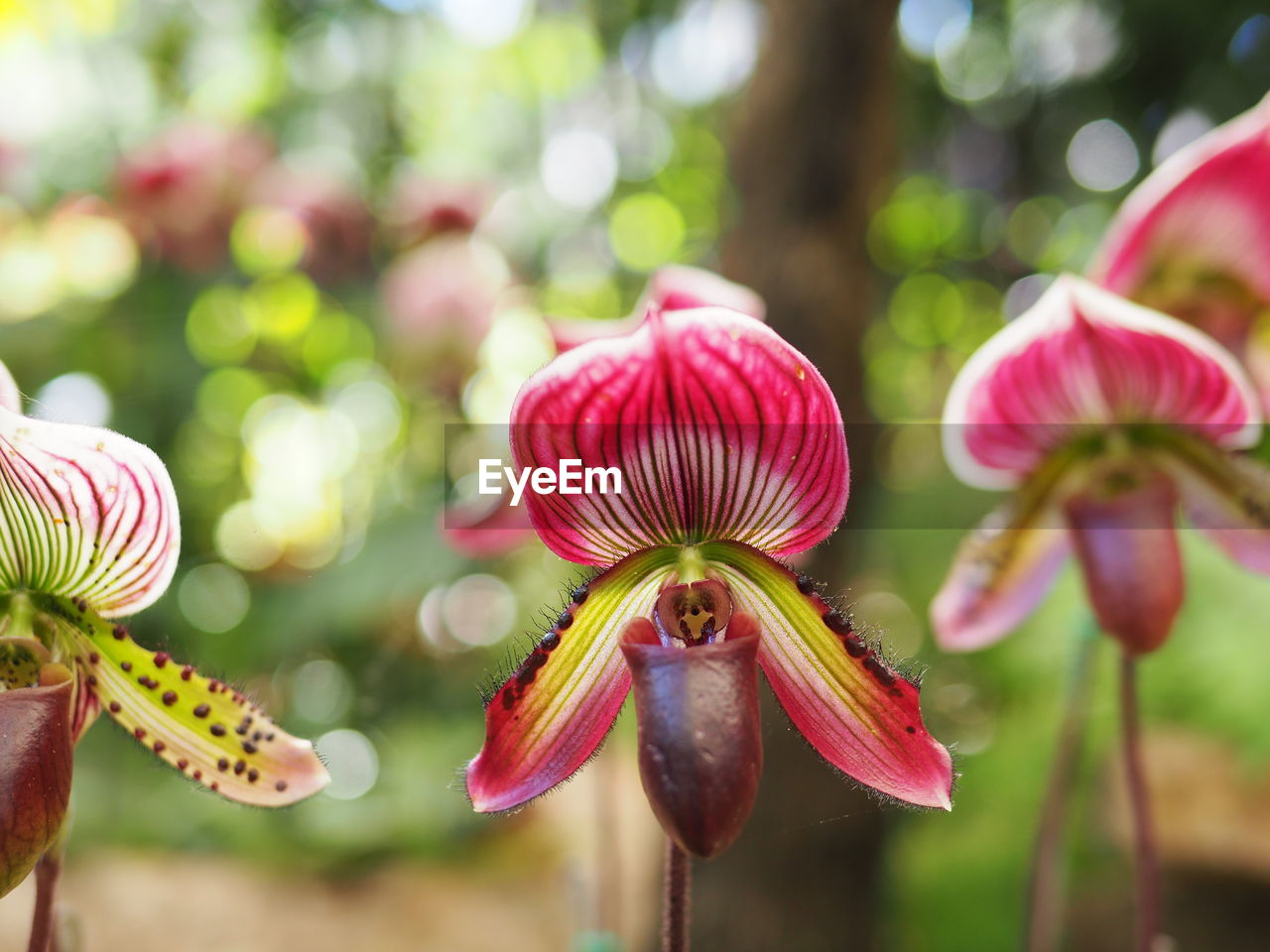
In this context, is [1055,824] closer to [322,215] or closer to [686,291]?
[686,291]

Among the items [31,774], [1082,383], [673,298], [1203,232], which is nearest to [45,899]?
[31,774]

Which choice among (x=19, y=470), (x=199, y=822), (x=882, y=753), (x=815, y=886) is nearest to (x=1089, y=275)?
(x=882, y=753)

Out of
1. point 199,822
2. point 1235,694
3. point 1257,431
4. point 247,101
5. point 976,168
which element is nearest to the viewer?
point 1257,431

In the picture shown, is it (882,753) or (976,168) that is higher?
(976,168)

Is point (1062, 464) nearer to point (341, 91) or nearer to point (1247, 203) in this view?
point (1247, 203)

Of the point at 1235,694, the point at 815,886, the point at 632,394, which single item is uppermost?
the point at 632,394

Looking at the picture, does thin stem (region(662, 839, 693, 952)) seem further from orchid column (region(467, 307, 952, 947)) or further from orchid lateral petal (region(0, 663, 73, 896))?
orchid lateral petal (region(0, 663, 73, 896))

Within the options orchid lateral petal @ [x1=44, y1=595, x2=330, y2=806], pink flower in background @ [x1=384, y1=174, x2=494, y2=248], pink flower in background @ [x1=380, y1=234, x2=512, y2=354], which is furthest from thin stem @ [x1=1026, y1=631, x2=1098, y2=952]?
pink flower in background @ [x1=384, y1=174, x2=494, y2=248]
